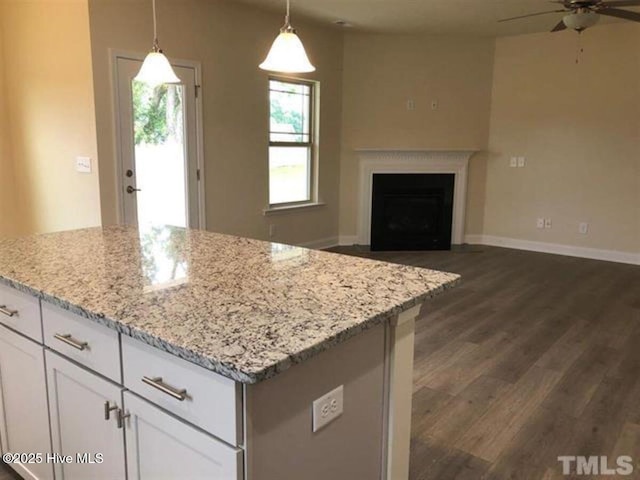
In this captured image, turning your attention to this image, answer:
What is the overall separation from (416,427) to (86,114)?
339 cm

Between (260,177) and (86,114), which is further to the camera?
(260,177)

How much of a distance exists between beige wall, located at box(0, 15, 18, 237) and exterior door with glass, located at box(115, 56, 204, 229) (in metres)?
1.44

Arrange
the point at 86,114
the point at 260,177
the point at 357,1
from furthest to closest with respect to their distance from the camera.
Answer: the point at 260,177 < the point at 357,1 < the point at 86,114

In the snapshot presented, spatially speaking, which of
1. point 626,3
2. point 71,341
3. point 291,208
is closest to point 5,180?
point 291,208

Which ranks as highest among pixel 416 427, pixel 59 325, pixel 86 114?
pixel 86 114

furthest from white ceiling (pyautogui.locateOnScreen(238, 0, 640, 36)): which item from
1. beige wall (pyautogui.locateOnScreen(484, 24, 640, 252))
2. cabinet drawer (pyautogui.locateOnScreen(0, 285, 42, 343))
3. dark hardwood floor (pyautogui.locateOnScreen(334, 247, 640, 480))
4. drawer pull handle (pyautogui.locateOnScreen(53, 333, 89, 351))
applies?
drawer pull handle (pyautogui.locateOnScreen(53, 333, 89, 351))

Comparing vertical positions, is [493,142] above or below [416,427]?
above

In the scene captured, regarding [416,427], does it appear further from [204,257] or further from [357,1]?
[357,1]

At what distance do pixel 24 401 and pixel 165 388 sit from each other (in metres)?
0.96

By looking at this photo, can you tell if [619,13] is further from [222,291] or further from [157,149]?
[157,149]

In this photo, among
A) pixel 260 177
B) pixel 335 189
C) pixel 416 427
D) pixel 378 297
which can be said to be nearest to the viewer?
pixel 378 297

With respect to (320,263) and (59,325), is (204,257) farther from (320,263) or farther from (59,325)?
(59,325)

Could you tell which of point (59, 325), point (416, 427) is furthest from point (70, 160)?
point (416, 427)

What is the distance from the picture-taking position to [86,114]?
400cm
